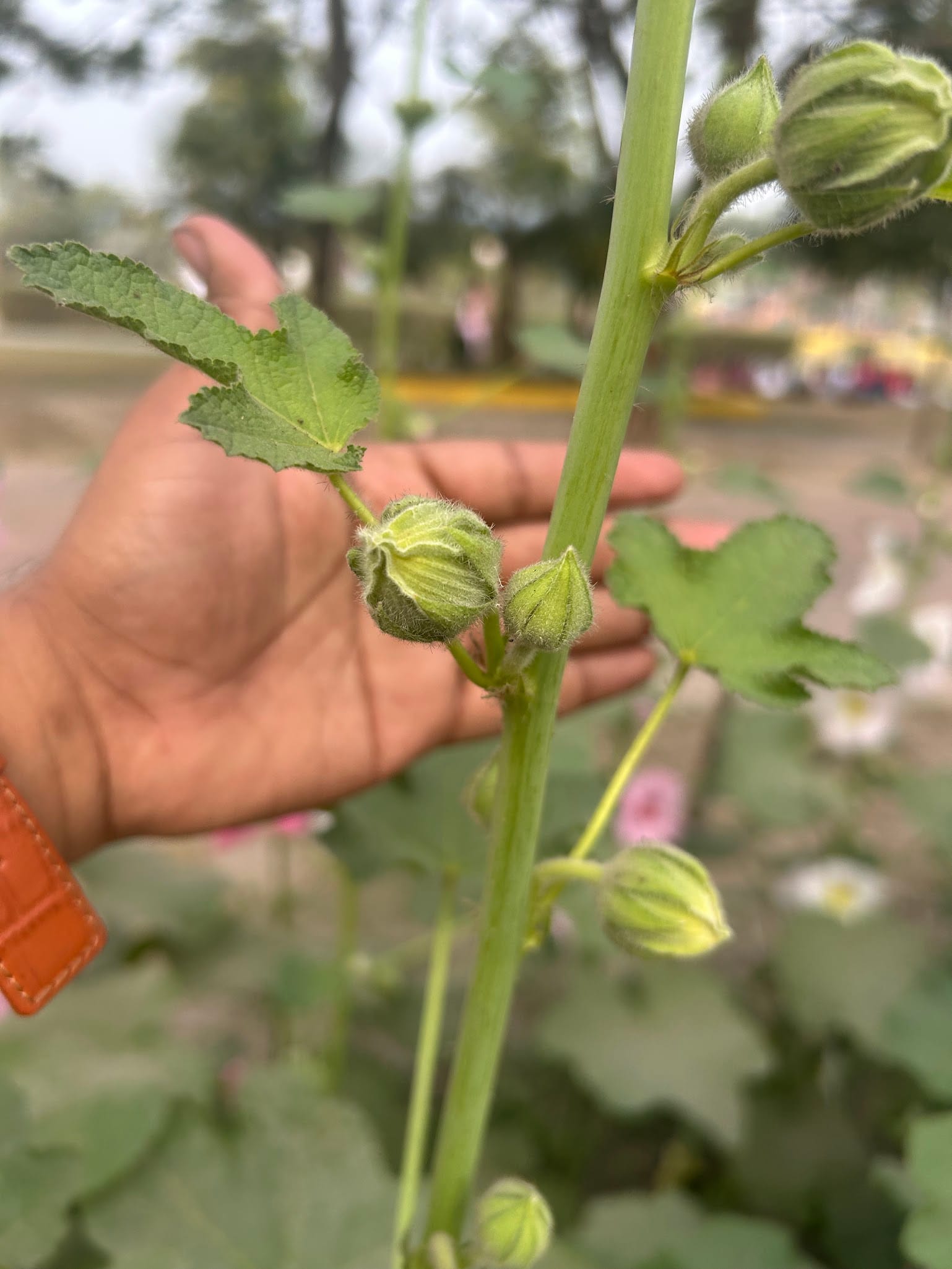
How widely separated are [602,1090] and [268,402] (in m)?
1.33

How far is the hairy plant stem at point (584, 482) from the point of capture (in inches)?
21.1

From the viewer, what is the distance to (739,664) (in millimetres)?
772

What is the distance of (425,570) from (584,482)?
0.40 ft

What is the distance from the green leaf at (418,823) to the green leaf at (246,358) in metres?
0.62

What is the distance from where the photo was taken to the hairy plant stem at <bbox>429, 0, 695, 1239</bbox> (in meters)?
0.54

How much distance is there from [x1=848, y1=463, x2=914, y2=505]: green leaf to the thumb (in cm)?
163

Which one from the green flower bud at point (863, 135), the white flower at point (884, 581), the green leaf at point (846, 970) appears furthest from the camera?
the white flower at point (884, 581)

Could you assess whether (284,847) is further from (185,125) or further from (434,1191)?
(185,125)

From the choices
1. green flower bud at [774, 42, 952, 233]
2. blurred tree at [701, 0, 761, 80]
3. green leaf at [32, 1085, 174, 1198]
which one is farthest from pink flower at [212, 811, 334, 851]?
blurred tree at [701, 0, 761, 80]

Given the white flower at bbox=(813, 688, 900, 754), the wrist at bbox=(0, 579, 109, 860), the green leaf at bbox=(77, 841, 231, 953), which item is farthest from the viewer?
the white flower at bbox=(813, 688, 900, 754)

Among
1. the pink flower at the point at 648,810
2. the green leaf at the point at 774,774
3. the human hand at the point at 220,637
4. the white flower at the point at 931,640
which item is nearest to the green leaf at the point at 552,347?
the human hand at the point at 220,637

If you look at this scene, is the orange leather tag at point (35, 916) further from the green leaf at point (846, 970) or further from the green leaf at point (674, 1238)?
the green leaf at point (846, 970)

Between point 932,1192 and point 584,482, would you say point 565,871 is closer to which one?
point 584,482

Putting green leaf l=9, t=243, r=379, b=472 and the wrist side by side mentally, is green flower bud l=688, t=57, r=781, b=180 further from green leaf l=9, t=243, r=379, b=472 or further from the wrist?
the wrist
